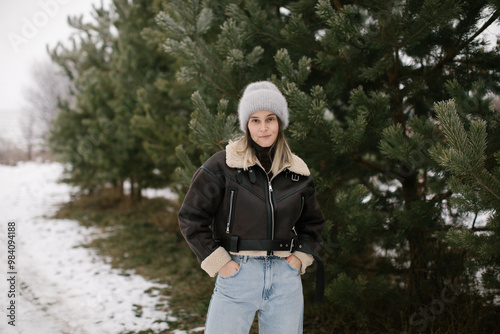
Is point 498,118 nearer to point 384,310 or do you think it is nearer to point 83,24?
point 384,310

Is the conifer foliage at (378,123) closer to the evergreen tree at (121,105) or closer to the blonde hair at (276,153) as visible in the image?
the blonde hair at (276,153)

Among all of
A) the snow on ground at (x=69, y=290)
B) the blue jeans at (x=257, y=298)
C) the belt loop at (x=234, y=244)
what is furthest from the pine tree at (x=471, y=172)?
the snow on ground at (x=69, y=290)

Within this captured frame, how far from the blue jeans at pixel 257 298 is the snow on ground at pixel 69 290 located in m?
2.07

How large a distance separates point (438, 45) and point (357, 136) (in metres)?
1.35

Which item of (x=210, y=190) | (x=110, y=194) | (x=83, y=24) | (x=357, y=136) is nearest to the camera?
(x=210, y=190)

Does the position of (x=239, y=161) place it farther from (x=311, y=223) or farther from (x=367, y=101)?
(x=367, y=101)

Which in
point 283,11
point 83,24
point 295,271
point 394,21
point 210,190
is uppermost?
point 83,24

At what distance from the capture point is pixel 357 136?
257 cm

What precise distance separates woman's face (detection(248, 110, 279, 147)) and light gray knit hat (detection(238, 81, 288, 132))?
3 cm

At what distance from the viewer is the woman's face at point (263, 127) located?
1880 mm

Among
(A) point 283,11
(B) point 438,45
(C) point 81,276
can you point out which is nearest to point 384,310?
(B) point 438,45
